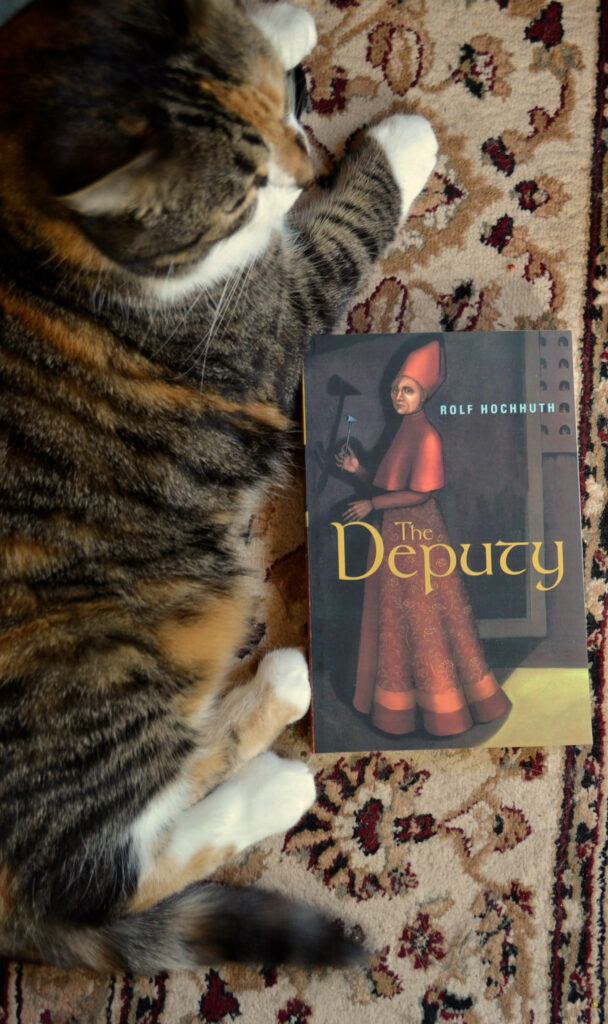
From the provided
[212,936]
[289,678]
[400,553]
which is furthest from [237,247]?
[212,936]

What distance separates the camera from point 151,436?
0.89 m

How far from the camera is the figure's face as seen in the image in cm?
105

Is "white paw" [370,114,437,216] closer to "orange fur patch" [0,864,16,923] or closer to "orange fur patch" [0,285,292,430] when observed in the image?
"orange fur patch" [0,285,292,430]

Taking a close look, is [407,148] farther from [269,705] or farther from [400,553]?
[269,705]

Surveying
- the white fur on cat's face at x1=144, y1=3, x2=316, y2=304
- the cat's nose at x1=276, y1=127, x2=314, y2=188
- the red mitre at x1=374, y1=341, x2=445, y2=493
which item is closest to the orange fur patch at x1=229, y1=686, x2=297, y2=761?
the red mitre at x1=374, y1=341, x2=445, y2=493

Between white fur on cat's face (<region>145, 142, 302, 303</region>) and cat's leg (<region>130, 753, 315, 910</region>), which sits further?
cat's leg (<region>130, 753, 315, 910</region>)

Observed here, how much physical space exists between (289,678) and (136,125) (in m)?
0.71

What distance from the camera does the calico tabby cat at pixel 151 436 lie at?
0.72 meters

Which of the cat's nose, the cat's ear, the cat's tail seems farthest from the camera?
the cat's tail

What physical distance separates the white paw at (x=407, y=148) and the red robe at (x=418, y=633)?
34 cm

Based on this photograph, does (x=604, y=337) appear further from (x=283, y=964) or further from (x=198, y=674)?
(x=283, y=964)

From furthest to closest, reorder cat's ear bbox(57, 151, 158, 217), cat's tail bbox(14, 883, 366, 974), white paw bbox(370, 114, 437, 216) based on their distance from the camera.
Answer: white paw bbox(370, 114, 437, 216) → cat's tail bbox(14, 883, 366, 974) → cat's ear bbox(57, 151, 158, 217)

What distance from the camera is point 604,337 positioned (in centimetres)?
110

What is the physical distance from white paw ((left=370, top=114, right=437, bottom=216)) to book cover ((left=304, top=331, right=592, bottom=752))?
0.74 feet
